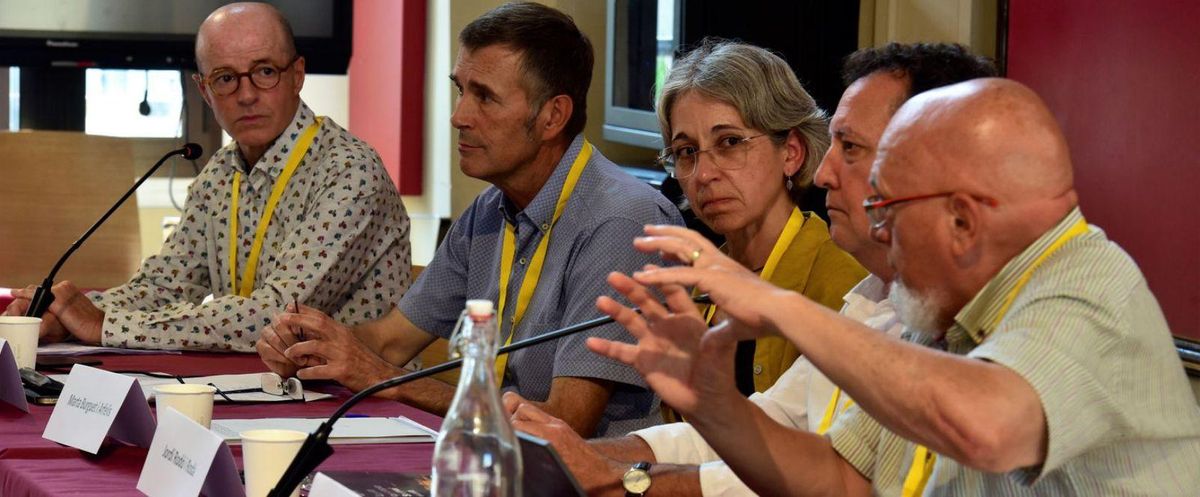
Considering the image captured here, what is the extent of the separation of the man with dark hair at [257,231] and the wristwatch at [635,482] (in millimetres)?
1274

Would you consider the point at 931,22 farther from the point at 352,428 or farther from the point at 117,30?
the point at 117,30

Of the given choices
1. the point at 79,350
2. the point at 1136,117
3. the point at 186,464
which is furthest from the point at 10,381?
the point at 1136,117

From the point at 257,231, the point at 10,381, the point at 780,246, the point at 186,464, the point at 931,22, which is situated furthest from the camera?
the point at 931,22

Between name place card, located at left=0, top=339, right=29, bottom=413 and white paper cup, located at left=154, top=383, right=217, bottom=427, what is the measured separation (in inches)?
19.8

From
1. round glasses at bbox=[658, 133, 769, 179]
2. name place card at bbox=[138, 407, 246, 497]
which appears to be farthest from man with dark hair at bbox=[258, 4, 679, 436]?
name place card at bbox=[138, 407, 246, 497]

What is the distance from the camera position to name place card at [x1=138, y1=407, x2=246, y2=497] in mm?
1517

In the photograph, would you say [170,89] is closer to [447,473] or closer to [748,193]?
[748,193]

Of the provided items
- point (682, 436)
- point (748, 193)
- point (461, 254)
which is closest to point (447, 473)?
point (682, 436)

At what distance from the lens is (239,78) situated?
127 inches

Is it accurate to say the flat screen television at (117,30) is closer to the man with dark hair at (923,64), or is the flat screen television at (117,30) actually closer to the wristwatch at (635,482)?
the man with dark hair at (923,64)

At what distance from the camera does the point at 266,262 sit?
3.12 metres

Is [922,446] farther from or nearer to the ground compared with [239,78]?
nearer to the ground

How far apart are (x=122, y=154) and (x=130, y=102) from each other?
5.06 feet

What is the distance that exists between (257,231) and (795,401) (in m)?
1.56
